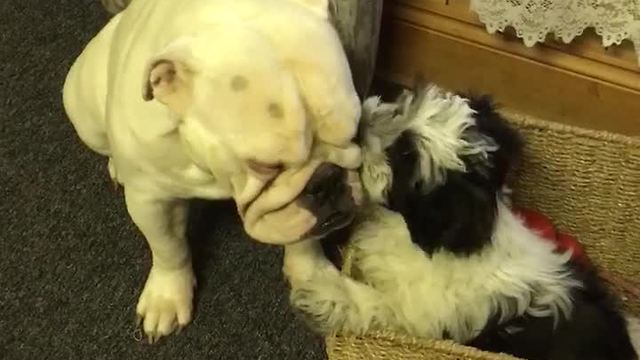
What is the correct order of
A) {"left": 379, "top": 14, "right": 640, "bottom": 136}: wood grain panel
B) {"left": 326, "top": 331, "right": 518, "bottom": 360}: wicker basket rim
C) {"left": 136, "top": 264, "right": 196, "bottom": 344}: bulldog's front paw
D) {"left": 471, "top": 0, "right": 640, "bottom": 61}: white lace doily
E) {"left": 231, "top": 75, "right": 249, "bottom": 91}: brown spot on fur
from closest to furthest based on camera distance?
1. {"left": 231, "top": 75, "right": 249, "bottom": 91}: brown spot on fur
2. {"left": 326, "top": 331, "right": 518, "bottom": 360}: wicker basket rim
3. {"left": 471, "top": 0, "right": 640, "bottom": 61}: white lace doily
4. {"left": 136, "top": 264, "right": 196, "bottom": 344}: bulldog's front paw
5. {"left": 379, "top": 14, "right": 640, "bottom": 136}: wood grain panel

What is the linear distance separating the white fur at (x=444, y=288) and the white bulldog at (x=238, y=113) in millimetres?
113

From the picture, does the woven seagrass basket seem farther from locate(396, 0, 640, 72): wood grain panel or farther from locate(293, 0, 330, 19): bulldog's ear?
locate(293, 0, 330, 19): bulldog's ear

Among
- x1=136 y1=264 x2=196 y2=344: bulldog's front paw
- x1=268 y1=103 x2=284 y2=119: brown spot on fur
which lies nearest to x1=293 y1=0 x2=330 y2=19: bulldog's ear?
x1=268 y1=103 x2=284 y2=119: brown spot on fur

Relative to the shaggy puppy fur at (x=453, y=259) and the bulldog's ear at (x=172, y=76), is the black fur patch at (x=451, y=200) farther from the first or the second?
the bulldog's ear at (x=172, y=76)

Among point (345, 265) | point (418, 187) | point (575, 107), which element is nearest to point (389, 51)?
point (575, 107)

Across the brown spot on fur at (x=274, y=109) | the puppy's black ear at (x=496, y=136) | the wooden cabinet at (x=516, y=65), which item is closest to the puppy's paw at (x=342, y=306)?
the puppy's black ear at (x=496, y=136)

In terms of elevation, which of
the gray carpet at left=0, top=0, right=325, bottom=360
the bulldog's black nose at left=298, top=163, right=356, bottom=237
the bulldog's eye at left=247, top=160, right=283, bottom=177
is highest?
the bulldog's eye at left=247, top=160, right=283, bottom=177

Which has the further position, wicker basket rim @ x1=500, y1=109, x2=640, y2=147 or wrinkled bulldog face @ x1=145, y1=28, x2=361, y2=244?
wicker basket rim @ x1=500, y1=109, x2=640, y2=147

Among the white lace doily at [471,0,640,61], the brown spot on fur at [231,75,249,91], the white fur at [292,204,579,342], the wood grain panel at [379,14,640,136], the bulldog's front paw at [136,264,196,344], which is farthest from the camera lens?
the wood grain panel at [379,14,640,136]

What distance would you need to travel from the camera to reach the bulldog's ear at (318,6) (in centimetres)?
127

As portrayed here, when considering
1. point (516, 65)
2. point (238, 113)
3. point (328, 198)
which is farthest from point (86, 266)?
point (516, 65)

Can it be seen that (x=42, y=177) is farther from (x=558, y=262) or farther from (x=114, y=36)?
(x=558, y=262)

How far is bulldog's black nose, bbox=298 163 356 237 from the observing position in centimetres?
134

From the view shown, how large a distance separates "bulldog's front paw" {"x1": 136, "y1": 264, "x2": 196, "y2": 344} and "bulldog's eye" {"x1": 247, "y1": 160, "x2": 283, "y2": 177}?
0.46m
